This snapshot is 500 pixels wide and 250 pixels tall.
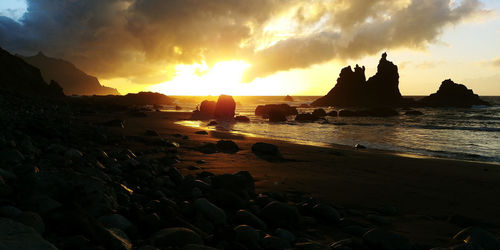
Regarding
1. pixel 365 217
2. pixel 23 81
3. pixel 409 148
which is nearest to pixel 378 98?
pixel 409 148

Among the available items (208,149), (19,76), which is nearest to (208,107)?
(19,76)

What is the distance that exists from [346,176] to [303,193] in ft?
7.55

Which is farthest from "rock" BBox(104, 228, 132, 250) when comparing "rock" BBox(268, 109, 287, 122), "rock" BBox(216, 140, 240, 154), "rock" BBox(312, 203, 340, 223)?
"rock" BBox(268, 109, 287, 122)

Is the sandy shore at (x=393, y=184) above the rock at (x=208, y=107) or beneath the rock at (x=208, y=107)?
beneath

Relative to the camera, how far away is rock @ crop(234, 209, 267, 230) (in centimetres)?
397

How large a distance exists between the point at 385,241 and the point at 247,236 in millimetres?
1729

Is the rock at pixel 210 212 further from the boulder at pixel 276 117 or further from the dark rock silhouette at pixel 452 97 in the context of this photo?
the dark rock silhouette at pixel 452 97

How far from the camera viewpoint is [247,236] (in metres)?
3.41

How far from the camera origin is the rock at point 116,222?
2.97 metres

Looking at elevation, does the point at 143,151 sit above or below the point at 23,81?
below

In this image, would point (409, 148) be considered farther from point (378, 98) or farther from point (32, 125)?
point (378, 98)

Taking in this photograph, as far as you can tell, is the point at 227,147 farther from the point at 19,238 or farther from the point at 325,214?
A: the point at 19,238

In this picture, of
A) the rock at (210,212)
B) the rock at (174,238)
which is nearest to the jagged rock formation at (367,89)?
the rock at (210,212)

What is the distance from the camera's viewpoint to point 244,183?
211 inches
